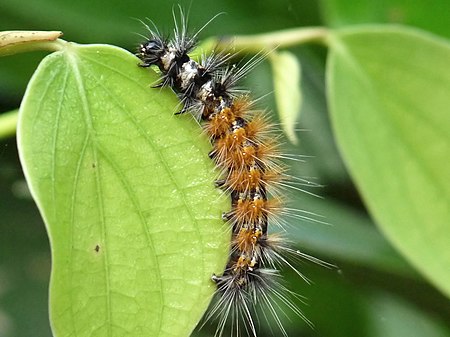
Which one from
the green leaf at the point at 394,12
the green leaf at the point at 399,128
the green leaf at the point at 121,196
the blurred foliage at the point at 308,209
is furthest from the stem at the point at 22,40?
the green leaf at the point at 394,12

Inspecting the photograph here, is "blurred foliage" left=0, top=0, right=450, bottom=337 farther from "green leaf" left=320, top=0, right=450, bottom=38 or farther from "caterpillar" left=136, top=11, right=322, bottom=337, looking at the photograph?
"caterpillar" left=136, top=11, right=322, bottom=337

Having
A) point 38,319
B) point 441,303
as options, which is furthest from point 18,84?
point 441,303

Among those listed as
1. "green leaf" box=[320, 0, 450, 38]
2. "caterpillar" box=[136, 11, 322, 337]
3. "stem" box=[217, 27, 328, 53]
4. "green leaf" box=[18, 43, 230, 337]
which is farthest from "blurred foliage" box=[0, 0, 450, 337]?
"green leaf" box=[18, 43, 230, 337]

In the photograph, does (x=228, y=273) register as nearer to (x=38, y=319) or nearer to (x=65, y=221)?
(x=65, y=221)

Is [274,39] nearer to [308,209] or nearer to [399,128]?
[399,128]

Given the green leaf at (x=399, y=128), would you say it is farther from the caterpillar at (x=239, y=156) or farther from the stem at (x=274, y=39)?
the caterpillar at (x=239, y=156)
